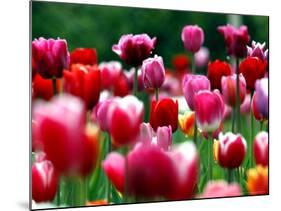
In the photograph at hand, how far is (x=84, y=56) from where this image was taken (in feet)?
10.9

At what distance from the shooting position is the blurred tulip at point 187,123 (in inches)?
138

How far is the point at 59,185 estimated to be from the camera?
3244 mm

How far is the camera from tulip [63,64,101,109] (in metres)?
3.26

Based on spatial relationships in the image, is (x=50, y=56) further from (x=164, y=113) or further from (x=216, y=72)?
(x=216, y=72)

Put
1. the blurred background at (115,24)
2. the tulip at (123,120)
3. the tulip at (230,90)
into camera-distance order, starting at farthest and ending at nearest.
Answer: the tulip at (230,90) < the blurred background at (115,24) < the tulip at (123,120)

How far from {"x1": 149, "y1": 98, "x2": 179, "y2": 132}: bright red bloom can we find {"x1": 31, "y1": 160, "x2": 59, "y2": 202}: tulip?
517mm

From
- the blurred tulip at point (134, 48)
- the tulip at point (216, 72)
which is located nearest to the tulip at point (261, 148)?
the tulip at point (216, 72)

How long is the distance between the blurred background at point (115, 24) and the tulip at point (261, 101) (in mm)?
235

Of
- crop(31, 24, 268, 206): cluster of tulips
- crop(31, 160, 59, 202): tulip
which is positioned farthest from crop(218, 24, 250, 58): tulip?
crop(31, 160, 59, 202): tulip

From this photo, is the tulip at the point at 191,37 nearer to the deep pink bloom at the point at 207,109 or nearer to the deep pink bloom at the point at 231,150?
the deep pink bloom at the point at 207,109

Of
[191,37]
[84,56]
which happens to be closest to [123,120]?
[84,56]

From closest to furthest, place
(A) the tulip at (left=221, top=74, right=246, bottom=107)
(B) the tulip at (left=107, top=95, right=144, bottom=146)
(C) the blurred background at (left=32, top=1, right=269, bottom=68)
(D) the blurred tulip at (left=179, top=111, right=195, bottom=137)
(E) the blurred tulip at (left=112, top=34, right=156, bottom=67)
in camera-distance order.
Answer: (B) the tulip at (left=107, top=95, right=144, bottom=146)
(C) the blurred background at (left=32, top=1, right=269, bottom=68)
(E) the blurred tulip at (left=112, top=34, right=156, bottom=67)
(D) the blurred tulip at (left=179, top=111, right=195, bottom=137)
(A) the tulip at (left=221, top=74, right=246, bottom=107)

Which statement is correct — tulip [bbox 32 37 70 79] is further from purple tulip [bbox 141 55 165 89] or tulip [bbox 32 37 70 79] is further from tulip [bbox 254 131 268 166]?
tulip [bbox 254 131 268 166]

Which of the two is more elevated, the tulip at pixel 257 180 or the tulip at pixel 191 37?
the tulip at pixel 191 37
